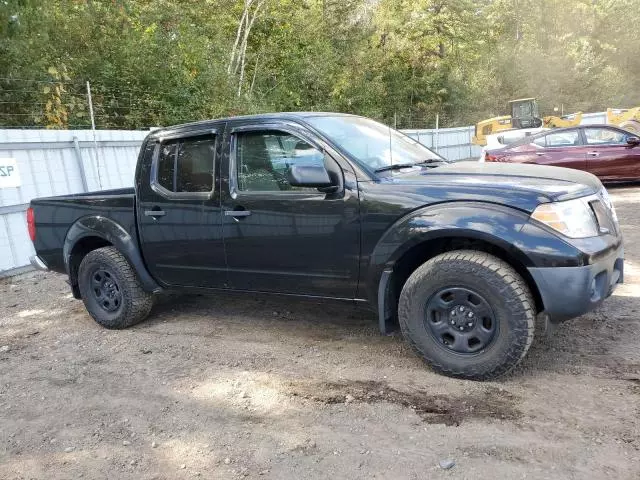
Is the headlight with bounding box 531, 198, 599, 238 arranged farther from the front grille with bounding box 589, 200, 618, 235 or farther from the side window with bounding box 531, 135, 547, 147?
the side window with bounding box 531, 135, 547, 147

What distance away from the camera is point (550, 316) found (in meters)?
3.43

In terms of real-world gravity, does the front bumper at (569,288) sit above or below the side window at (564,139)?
below

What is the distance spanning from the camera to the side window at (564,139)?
11836 millimetres

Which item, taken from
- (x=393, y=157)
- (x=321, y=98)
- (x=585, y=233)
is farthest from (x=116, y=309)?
(x=321, y=98)

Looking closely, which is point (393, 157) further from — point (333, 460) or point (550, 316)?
point (333, 460)

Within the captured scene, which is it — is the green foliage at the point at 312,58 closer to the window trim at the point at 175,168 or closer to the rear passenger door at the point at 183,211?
the window trim at the point at 175,168

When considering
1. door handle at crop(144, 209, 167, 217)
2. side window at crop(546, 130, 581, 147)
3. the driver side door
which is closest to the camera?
the driver side door

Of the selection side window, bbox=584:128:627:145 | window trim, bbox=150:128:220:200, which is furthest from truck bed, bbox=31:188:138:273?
side window, bbox=584:128:627:145

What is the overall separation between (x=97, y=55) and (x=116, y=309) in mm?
10510

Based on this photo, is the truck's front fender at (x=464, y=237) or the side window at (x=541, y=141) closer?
the truck's front fender at (x=464, y=237)

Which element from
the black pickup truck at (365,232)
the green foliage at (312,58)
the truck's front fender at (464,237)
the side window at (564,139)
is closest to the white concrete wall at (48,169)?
the green foliage at (312,58)

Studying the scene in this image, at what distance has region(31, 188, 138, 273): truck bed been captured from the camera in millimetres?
5020

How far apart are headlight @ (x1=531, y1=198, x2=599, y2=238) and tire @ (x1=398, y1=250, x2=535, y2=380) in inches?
14.4

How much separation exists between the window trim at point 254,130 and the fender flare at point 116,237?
122 centimetres
